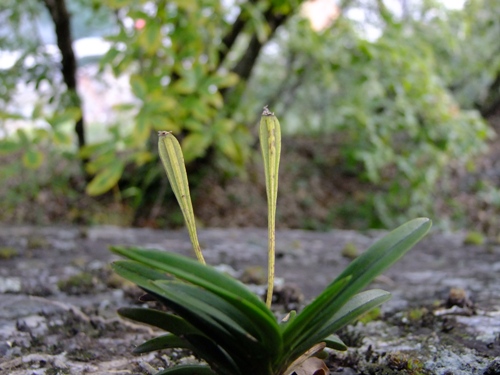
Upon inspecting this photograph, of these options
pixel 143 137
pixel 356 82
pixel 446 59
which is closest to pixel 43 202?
pixel 143 137

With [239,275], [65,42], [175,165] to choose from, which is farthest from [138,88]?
[175,165]

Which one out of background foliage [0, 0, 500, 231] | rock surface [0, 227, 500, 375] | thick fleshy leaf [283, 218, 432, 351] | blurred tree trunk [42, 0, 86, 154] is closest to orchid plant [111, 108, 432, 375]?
thick fleshy leaf [283, 218, 432, 351]

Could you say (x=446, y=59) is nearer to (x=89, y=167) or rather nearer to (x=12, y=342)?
(x=89, y=167)

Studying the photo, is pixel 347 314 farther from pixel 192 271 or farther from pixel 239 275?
pixel 239 275

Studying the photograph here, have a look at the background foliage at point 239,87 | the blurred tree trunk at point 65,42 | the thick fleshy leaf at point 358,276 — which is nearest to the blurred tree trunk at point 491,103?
the background foliage at point 239,87

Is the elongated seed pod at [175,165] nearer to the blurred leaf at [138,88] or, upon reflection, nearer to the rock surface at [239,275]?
the rock surface at [239,275]

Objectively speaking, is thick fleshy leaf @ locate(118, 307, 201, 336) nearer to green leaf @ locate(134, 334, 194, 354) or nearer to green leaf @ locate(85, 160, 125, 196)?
green leaf @ locate(134, 334, 194, 354)
